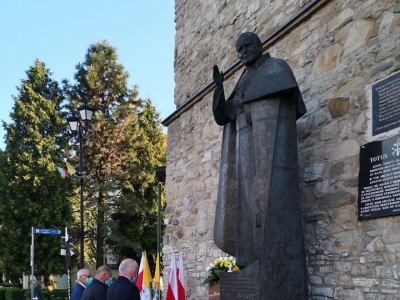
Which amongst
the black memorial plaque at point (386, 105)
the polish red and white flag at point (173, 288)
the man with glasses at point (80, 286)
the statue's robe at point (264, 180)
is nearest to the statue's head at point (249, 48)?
the statue's robe at point (264, 180)

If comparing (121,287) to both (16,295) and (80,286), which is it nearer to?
(80,286)

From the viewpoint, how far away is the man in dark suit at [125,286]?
4770 millimetres

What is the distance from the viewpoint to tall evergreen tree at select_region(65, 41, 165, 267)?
23.8 meters

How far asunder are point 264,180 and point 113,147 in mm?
21115

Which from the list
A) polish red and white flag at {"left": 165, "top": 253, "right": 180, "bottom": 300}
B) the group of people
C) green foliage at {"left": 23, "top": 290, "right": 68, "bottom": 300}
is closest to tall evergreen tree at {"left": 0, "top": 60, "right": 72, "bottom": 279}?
green foliage at {"left": 23, "top": 290, "right": 68, "bottom": 300}

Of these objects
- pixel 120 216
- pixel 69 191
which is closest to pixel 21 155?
pixel 69 191

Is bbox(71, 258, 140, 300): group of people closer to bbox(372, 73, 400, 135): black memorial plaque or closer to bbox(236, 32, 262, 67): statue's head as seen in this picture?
bbox(236, 32, 262, 67): statue's head

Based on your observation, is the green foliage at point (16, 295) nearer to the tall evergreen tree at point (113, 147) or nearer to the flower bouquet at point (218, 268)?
the tall evergreen tree at point (113, 147)

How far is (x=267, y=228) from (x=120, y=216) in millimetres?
20624

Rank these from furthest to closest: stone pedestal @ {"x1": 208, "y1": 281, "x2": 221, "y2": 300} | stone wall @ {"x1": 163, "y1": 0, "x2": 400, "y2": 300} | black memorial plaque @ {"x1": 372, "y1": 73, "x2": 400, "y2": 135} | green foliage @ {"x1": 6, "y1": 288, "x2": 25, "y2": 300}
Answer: green foliage @ {"x1": 6, "y1": 288, "x2": 25, "y2": 300}, stone pedestal @ {"x1": 208, "y1": 281, "x2": 221, "y2": 300}, stone wall @ {"x1": 163, "y1": 0, "x2": 400, "y2": 300}, black memorial plaque @ {"x1": 372, "y1": 73, "x2": 400, "y2": 135}

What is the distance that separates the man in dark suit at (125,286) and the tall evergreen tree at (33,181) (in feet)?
62.5

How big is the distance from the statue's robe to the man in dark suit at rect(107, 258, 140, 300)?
2.86ft

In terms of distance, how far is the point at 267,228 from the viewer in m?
4.23

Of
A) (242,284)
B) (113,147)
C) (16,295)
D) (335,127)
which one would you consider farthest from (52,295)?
(335,127)
